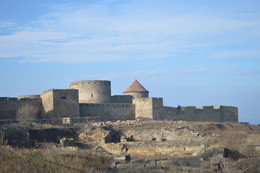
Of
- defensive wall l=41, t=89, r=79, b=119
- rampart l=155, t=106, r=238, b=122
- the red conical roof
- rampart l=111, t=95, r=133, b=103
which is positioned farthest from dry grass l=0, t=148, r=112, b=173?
the red conical roof

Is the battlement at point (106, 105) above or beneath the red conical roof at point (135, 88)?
beneath

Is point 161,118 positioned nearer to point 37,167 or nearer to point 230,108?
point 230,108

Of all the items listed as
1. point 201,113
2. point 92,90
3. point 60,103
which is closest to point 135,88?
point 201,113

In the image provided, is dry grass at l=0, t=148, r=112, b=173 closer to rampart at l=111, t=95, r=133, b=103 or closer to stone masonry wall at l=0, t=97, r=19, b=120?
stone masonry wall at l=0, t=97, r=19, b=120

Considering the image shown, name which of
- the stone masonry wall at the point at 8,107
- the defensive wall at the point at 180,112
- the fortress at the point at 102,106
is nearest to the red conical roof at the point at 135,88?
the fortress at the point at 102,106

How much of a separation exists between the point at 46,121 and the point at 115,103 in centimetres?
663

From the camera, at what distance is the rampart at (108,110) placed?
116 feet

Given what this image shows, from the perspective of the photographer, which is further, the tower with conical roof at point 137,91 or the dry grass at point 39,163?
the tower with conical roof at point 137,91

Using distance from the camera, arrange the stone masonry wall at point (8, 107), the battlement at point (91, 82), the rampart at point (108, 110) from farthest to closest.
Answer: the battlement at point (91, 82), the rampart at point (108, 110), the stone masonry wall at point (8, 107)

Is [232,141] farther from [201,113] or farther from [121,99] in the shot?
[201,113]

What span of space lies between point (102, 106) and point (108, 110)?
1.82 feet

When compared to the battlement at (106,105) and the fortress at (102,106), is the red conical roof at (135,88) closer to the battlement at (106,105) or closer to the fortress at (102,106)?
the fortress at (102,106)

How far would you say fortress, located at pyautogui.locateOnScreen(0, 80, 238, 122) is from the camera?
32.9m

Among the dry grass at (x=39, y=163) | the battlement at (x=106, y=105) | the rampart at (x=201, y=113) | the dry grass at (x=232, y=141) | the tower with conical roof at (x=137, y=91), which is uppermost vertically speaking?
the tower with conical roof at (x=137, y=91)
